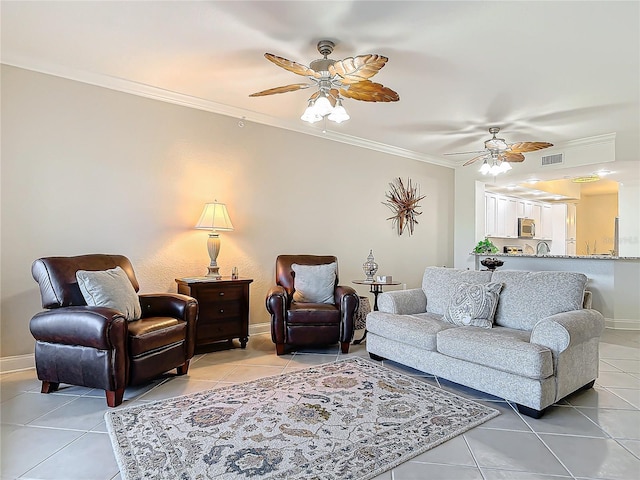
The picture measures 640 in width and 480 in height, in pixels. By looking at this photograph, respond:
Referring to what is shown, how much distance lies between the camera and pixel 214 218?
12.8 ft

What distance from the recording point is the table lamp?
12.8 feet

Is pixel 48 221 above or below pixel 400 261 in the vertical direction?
above

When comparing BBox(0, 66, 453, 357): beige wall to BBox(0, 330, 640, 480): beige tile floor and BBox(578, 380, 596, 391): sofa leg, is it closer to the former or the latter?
BBox(0, 330, 640, 480): beige tile floor

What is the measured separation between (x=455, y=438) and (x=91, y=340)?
239cm

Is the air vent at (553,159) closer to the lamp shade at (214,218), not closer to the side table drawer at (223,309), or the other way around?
the lamp shade at (214,218)

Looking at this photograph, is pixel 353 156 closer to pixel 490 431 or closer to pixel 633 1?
pixel 633 1

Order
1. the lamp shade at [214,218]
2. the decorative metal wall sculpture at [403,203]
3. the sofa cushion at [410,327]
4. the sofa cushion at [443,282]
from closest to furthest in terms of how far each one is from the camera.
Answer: the sofa cushion at [410,327], the sofa cushion at [443,282], the lamp shade at [214,218], the decorative metal wall sculpture at [403,203]

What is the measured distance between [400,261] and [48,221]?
184 inches

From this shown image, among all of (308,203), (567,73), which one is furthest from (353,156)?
(567,73)

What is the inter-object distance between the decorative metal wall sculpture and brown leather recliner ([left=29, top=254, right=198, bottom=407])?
3894 millimetres

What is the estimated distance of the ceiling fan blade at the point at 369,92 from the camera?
2.90m

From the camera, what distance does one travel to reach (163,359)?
292 centimetres

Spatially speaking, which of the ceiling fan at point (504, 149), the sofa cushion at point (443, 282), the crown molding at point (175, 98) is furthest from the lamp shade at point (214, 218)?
the ceiling fan at point (504, 149)

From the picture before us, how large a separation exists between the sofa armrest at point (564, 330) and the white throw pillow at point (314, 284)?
2.05 m
